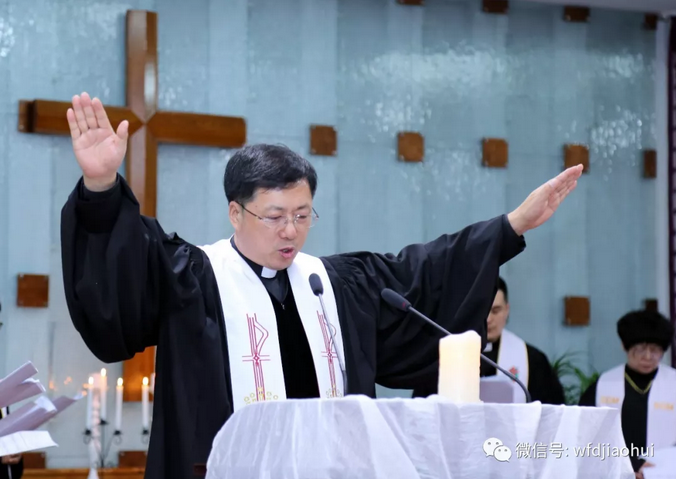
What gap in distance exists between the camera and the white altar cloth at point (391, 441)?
2.29m

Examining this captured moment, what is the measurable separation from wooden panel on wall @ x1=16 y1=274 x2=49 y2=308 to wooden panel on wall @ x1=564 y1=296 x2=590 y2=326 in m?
3.68

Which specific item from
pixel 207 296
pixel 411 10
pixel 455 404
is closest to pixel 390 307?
pixel 207 296

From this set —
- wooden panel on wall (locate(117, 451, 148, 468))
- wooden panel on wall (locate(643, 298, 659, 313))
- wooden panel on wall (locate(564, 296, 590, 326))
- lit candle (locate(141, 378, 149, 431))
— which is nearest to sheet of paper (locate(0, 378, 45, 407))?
lit candle (locate(141, 378, 149, 431))

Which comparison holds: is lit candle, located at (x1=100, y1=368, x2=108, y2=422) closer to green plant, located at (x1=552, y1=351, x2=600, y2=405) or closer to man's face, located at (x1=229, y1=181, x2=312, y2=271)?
man's face, located at (x1=229, y1=181, x2=312, y2=271)

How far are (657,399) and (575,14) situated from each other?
9.79 ft

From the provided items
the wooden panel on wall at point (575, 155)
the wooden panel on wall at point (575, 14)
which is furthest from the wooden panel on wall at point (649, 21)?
the wooden panel on wall at point (575, 155)

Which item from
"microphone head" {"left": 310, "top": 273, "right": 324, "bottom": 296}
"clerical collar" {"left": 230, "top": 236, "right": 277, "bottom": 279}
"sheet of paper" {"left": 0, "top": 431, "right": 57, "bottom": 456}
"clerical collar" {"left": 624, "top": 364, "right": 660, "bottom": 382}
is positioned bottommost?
"clerical collar" {"left": 624, "top": 364, "right": 660, "bottom": 382}

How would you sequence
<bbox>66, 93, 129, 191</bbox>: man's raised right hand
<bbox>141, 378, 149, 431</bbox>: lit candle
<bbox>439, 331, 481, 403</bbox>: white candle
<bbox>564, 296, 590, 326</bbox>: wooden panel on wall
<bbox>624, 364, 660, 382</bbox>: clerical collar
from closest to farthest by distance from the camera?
1. <bbox>439, 331, 481, 403</bbox>: white candle
2. <bbox>66, 93, 129, 191</bbox>: man's raised right hand
3. <bbox>141, 378, 149, 431</bbox>: lit candle
4. <bbox>624, 364, 660, 382</bbox>: clerical collar
5. <bbox>564, 296, 590, 326</bbox>: wooden panel on wall

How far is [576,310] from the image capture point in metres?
7.65

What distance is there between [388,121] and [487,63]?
928 millimetres

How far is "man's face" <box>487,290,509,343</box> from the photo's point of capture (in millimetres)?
6570

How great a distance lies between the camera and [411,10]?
24.5ft

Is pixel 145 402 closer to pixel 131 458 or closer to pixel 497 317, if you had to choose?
pixel 131 458

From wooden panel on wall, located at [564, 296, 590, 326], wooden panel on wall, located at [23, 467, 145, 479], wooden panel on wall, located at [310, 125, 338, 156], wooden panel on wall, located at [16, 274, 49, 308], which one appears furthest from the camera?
wooden panel on wall, located at [564, 296, 590, 326]
